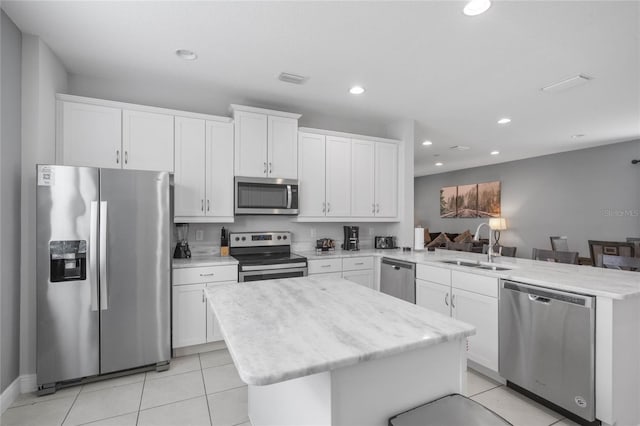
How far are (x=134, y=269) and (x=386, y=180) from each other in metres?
→ 3.18

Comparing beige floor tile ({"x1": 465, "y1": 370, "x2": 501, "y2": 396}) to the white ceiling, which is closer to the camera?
the white ceiling

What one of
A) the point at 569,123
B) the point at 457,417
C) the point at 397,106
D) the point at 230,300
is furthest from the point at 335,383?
the point at 569,123

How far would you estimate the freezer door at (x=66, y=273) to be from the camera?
2.35 meters

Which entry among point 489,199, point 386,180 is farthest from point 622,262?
point 489,199

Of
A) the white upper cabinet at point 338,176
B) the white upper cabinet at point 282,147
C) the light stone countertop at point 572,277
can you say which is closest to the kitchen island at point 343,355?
the light stone countertop at point 572,277

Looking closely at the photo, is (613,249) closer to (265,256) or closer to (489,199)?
(489,199)

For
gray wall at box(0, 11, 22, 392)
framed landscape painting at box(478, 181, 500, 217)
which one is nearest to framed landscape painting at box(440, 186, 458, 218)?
framed landscape painting at box(478, 181, 500, 217)

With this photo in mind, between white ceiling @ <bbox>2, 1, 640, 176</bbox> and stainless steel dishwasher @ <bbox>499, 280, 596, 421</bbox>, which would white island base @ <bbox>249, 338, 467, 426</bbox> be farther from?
white ceiling @ <bbox>2, 1, 640, 176</bbox>

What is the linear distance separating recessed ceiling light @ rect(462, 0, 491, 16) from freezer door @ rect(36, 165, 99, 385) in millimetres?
2928

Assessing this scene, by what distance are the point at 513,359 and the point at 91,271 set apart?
330 cm

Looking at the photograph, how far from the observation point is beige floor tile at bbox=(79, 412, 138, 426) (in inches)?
81.0

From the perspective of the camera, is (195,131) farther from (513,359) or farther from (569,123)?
(569,123)

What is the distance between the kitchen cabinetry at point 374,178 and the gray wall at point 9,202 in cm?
325

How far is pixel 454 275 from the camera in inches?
115
